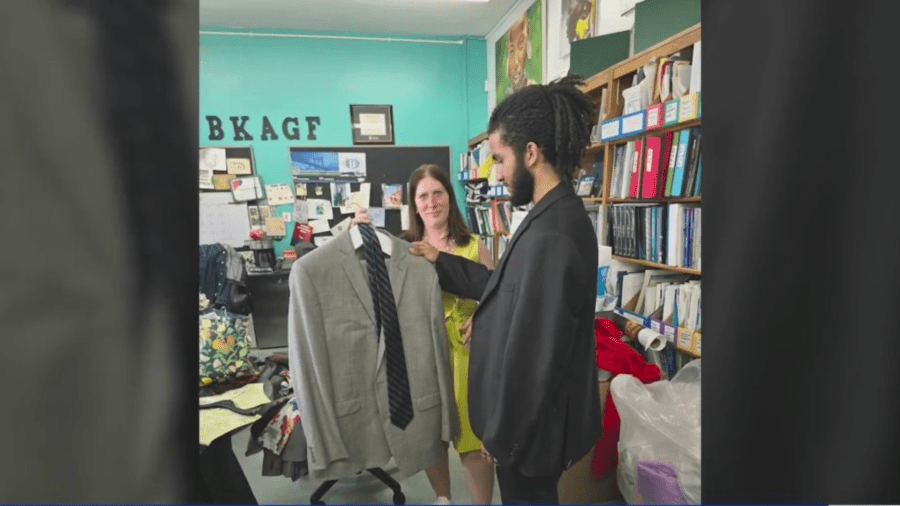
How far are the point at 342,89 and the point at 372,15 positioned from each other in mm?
1110

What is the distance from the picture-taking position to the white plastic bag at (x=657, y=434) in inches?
41.4

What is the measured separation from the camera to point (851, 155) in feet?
1.40

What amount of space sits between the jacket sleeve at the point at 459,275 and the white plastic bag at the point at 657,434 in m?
0.47

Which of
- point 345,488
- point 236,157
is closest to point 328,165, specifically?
point 236,157

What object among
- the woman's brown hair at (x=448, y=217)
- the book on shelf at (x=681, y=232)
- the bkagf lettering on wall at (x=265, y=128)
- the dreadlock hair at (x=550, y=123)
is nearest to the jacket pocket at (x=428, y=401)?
the woman's brown hair at (x=448, y=217)

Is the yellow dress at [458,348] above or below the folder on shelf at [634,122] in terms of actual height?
below

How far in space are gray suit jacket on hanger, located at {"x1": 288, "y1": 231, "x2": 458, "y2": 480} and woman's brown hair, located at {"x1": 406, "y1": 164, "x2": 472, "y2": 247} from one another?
0.36m

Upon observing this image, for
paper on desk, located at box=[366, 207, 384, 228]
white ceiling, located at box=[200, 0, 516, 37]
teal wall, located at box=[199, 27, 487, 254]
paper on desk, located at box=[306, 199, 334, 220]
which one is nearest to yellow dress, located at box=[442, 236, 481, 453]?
white ceiling, located at box=[200, 0, 516, 37]

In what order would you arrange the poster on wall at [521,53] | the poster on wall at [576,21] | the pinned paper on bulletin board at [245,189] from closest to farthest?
the poster on wall at [576,21] < the poster on wall at [521,53] < the pinned paper on bulletin board at [245,189]

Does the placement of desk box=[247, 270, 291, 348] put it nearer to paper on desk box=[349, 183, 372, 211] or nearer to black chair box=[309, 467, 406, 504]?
black chair box=[309, 467, 406, 504]

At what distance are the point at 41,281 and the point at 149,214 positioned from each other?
0.21 feet

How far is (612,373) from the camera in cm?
147

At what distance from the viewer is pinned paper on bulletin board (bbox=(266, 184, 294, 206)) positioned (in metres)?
4.15

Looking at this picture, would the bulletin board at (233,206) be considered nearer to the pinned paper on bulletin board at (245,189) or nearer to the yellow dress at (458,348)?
the pinned paper on bulletin board at (245,189)
